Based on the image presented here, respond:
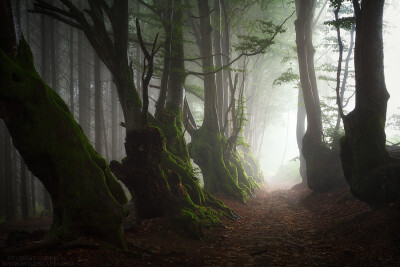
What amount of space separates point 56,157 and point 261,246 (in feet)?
14.0

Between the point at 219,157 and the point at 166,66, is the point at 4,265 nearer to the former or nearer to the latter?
the point at 166,66

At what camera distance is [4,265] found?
2.69m

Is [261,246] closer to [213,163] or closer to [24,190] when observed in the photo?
[213,163]

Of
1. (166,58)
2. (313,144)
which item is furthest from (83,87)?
(313,144)

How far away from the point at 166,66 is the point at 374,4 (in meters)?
5.61

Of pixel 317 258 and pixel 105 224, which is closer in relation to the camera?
pixel 105 224

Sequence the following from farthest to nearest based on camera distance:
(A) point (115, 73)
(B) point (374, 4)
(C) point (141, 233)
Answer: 1. (A) point (115, 73)
2. (B) point (374, 4)
3. (C) point (141, 233)

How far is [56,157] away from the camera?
370cm

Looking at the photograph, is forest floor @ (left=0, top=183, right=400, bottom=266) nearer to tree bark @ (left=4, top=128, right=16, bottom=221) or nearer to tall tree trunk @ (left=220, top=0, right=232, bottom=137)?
tall tree trunk @ (left=220, top=0, right=232, bottom=137)

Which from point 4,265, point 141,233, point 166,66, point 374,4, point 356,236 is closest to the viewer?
point 4,265

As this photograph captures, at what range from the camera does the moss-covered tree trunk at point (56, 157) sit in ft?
11.7

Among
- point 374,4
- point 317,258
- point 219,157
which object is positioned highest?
point 374,4

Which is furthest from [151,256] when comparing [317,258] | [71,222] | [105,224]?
[317,258]

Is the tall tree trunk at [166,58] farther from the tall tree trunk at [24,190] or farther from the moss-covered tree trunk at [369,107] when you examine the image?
the tall tree trunk at [24,190]
